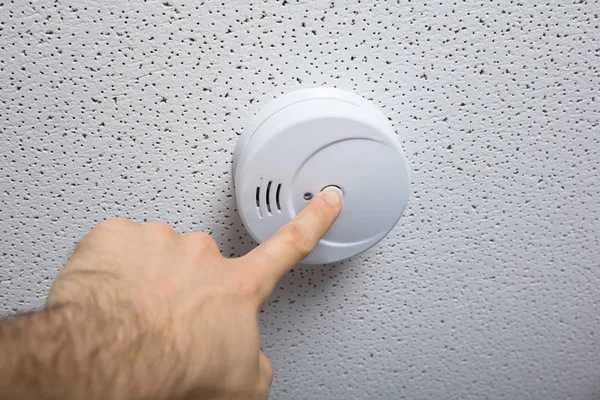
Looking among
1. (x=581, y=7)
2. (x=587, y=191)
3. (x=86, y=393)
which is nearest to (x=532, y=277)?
(x=587, y=191)

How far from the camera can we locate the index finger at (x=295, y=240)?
1.09 feet

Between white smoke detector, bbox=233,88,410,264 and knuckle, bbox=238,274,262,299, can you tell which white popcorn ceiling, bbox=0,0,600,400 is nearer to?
white smoke detector, bbox=233,88,410,264

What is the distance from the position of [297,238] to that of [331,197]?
0.05 metres

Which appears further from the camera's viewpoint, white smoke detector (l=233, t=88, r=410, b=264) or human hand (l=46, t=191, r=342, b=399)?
white smoke detector (l=233, t=88, r=410, b=264)

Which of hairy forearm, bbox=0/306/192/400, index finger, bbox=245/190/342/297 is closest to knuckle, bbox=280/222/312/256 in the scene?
index finger, bbox=245/190/342/297

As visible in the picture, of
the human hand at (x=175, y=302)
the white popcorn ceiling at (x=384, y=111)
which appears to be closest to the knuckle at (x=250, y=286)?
the human hand at (x=175, y=302)

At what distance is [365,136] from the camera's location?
38 cm

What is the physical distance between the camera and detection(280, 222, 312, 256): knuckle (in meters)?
0.35

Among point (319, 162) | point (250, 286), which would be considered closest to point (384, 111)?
point (319, 162)

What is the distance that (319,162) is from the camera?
1.26 ft

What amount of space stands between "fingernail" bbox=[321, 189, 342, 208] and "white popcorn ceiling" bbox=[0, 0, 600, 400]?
79 mm

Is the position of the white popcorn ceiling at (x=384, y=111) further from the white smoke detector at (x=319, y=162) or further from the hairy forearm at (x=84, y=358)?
the hairy forearm at (x=84, y=358)

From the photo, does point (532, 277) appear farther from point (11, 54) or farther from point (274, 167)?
point (11, 54)

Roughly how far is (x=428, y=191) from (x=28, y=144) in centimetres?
31
